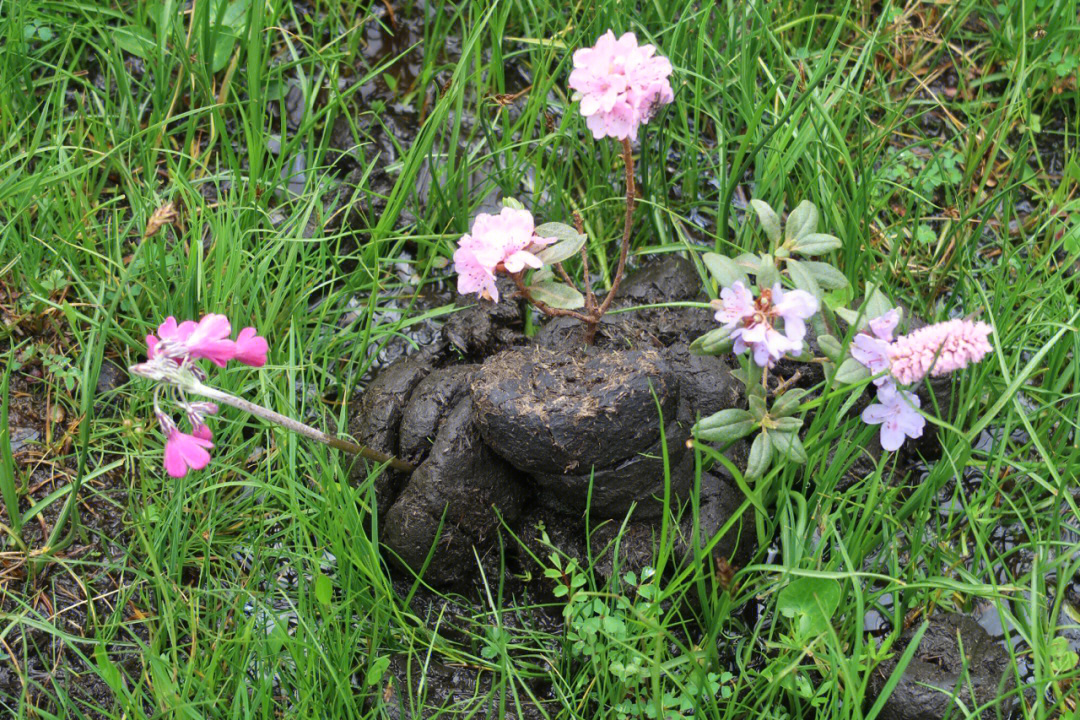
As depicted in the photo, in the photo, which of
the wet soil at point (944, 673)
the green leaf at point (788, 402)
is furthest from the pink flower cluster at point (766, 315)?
the wet soil at point (944, 673)

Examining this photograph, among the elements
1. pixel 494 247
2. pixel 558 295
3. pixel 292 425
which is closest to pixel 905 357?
pixel 558 295

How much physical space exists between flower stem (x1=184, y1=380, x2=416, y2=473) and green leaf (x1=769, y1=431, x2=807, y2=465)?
0.95m

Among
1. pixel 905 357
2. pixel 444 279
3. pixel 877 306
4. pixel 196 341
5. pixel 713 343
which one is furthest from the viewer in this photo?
pixel 444 279

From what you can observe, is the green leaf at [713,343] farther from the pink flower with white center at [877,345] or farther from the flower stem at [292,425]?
the flower stem at [292,425]

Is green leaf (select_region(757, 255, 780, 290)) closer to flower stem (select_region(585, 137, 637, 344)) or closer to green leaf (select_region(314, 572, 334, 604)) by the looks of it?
flower stem (select_region(585, 137, 637, 344))

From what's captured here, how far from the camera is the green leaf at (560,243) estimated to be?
7.59ft

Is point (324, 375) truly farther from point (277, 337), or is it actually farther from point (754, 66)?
point (754, 66)

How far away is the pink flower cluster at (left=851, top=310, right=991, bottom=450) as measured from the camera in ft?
6.53

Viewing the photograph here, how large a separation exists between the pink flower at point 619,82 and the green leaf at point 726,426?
72cm

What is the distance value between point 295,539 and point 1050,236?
8.12 feet

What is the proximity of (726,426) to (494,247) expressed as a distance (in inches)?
28.4

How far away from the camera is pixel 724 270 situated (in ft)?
7.52

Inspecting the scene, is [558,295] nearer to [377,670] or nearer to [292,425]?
[292,425]

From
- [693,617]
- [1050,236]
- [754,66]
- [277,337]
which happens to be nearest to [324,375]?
[277,337]
